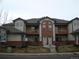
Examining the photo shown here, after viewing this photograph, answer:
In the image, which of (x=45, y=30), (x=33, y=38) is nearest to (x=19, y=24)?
(x=33, y=38)

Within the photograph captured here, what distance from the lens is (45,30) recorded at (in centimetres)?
5597

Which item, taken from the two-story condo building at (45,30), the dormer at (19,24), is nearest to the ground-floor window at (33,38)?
the two-story condo building at (45,30)

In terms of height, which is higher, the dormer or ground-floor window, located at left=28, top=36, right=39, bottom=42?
the dormer

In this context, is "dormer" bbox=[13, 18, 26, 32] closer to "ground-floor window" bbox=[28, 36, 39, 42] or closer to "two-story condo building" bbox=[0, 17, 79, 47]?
"two-story condo building" bbox=[0, 17, 79, 47]

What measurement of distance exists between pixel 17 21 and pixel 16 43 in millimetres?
7162

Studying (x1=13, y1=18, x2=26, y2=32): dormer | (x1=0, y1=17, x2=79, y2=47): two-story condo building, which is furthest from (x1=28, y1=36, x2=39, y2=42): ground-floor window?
(x1=13, y1=18, x2=26, y2=32): dormer

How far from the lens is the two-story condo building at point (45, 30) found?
53.3m

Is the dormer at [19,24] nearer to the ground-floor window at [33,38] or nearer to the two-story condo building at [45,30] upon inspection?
the two-story condo building at [45,30]

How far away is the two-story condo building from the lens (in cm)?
5334

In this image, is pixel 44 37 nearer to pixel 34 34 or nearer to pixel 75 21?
pixel 34 34

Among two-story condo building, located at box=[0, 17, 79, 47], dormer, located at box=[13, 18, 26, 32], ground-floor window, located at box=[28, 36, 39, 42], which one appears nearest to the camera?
two-story condo building, located at box=[0, 17, 79, 47]

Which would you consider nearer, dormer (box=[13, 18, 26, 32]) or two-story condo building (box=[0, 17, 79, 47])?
two-story condo building (box=[0, 17, 79, 47])

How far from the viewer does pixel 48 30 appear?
5609cm

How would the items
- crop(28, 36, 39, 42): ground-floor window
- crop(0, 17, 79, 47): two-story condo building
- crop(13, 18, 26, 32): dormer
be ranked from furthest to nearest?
1. crop(28, 36, 39, 42): ground-floor window
2. crop(13, 18, 26, 32): dormer
3. crop(0, 17, 79, 47): two-story condo building
